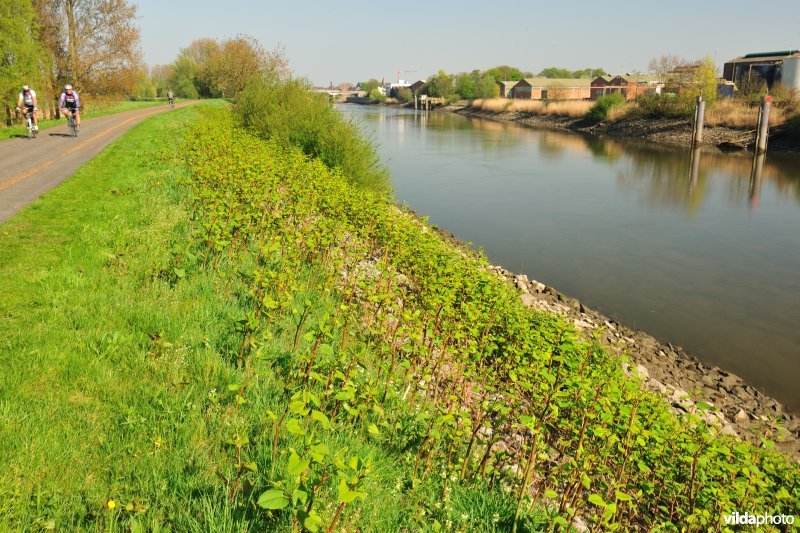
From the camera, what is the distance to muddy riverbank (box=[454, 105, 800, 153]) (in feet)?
137

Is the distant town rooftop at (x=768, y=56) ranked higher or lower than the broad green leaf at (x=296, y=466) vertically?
higher

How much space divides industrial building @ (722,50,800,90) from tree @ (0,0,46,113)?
6459 cm

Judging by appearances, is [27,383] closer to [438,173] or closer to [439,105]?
[438,173]

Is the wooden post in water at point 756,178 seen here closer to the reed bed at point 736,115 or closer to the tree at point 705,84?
the reed bed at point 736,115

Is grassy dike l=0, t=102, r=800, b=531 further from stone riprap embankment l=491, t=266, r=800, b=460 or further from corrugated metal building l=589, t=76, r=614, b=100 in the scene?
corrugated metal building l=589, t=76, r=614, b=100

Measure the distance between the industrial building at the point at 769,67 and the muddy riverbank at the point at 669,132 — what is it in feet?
57.9

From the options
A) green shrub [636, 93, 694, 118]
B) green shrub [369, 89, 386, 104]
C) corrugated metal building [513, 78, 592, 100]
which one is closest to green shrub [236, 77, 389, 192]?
green shrub [636, 93, 694, 118]

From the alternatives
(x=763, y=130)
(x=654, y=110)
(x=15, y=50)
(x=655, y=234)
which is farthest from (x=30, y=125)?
(x=654, y=110)

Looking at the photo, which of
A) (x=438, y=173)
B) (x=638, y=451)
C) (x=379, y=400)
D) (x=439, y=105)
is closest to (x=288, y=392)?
(x=379, y=400)

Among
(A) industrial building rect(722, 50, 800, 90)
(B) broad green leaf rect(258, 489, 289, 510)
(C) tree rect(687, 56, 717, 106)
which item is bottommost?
(B) broad green leaf rect(258, 489, 289, 510)

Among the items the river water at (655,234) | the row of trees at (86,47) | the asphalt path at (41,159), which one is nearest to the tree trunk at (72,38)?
the row of trees at (86,47)

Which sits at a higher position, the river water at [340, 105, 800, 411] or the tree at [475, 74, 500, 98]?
the tree at [475, 74, 500, 98]

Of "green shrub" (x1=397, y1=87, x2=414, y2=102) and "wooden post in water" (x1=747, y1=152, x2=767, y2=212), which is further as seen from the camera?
"green shrub" (x1=397, y1=87, x2=414, y2=102)

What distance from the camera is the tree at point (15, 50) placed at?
2447cm
